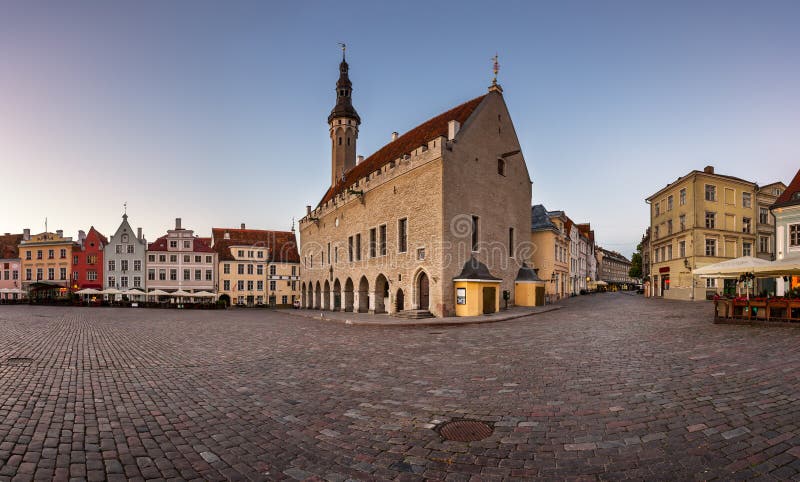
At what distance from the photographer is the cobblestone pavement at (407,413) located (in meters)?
4.26

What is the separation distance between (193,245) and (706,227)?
62.0 meters

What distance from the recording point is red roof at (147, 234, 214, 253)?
59281 millimetres

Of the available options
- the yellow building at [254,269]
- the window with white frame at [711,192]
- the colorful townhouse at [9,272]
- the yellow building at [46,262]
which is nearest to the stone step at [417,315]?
the window with white frame at [711,192]

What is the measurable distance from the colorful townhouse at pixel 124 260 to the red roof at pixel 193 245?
132cm

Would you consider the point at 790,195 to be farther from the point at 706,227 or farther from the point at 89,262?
the point at 89,262

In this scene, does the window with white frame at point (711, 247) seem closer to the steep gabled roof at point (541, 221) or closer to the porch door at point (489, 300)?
the steep gabled roof at point (541, 221)

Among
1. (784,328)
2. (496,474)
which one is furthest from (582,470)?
(784,328)

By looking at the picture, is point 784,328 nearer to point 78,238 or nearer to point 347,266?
point 347,266

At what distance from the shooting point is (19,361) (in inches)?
398

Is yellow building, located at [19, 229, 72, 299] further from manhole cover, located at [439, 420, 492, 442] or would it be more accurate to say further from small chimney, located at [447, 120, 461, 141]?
manhole cover, located at [439, 420, 492, 442]

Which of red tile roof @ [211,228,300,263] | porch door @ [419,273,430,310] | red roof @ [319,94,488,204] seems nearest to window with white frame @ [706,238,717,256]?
red roof @ [319,94,488,204]

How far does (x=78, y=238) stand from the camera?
61969 mm

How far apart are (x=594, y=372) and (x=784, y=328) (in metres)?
11.1

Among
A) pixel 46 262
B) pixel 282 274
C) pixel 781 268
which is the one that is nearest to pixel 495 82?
pixel 781 268
